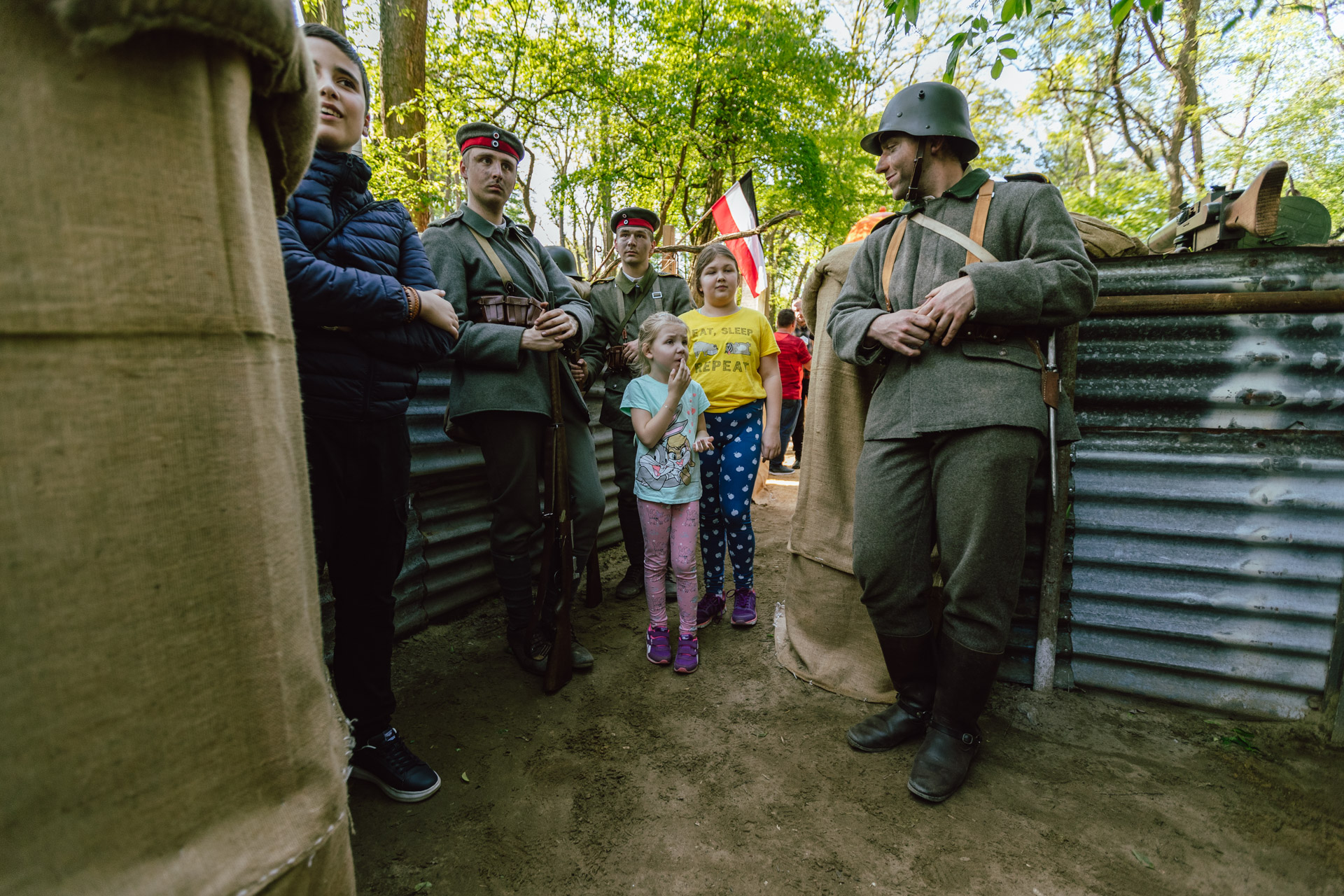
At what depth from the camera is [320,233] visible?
1.82m

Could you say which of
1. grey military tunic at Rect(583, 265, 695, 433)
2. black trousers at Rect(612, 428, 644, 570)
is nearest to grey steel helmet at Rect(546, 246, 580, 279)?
grey military tunic at Rect(583, 265, 695, 433)

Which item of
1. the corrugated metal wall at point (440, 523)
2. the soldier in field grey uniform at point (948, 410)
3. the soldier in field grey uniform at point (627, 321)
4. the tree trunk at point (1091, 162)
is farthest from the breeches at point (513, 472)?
the tree trunk at point (1091, 162)

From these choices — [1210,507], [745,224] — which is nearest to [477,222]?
[1210,507]

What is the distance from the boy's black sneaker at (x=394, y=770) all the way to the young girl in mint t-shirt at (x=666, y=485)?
3.74ft

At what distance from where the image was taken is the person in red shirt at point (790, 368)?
7367 mm

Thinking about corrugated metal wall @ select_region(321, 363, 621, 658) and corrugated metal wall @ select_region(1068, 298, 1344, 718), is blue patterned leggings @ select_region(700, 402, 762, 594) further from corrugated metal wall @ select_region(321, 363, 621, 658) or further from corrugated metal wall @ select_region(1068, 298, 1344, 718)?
corrugated metal wall @ select_region(1068, 298, 1344, 718)

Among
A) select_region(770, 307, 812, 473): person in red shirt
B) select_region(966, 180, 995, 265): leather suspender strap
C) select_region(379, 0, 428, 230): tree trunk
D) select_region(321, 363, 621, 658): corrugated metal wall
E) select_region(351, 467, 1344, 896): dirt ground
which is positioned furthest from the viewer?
select_region(379, 0, 428, 230): tree trunk

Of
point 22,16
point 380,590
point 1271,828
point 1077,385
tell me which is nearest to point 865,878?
point 1271,828

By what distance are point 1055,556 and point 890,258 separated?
1.36 m

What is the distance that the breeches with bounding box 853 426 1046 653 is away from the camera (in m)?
1.99

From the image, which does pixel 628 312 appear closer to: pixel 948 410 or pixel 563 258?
A: pixel 563 258

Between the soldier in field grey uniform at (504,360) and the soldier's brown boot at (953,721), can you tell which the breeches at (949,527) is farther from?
the soldier in field grey uniform at (504,360)

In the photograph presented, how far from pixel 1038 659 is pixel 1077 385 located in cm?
113

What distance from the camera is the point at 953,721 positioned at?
2094 millimetres
